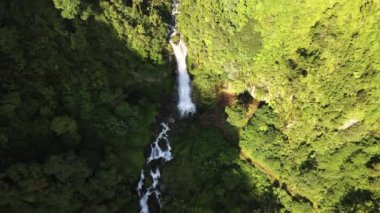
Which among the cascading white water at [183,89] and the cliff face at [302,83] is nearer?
the cliff face at [302,83]

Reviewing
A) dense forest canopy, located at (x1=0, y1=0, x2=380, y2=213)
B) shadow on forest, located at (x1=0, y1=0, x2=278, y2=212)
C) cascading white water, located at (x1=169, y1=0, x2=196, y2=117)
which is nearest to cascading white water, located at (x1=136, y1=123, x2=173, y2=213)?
dense forest canopy, located at (x1=0, y1=0, x2=380, y2=213)

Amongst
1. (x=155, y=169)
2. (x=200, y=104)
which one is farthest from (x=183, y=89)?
(x=155, y=169)

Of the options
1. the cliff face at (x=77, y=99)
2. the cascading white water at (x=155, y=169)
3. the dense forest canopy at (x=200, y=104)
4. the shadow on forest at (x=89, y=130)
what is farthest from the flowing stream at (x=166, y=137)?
the cliff face at (x=77, y=99)

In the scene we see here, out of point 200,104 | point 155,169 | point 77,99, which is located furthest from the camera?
point 200,104

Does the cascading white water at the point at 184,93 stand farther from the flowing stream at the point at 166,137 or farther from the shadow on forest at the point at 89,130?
the shadow on forest at the point at 89,130

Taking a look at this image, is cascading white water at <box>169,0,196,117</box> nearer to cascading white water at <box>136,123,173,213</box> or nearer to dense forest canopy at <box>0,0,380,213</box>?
dense forest canopy at <box>0,0,380,213</box>

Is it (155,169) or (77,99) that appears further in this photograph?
(155,169)

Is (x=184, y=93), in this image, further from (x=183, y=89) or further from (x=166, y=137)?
(x=166, y=137)
